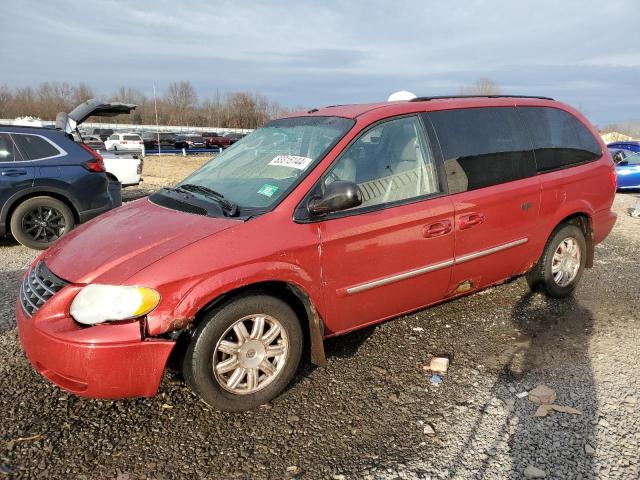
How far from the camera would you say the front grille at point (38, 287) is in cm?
283

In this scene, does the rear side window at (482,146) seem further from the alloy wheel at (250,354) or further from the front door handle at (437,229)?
the alloy wheel at (250,354)

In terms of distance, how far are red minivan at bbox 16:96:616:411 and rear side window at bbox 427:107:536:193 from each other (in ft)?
0.04

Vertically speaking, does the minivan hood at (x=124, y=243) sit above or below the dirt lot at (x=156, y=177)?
above

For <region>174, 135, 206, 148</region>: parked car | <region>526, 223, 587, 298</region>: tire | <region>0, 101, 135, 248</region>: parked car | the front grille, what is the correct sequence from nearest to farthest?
the front grille → <region>526, 223, 587, 298</region>: tire → <region>0, 101, 135, 248</region>: parked car → <region>174, 135, 206, 148</region>: parked car

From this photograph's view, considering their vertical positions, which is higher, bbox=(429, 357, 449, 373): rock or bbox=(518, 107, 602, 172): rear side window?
bbox=(518, 107, 602, 172): rear side window

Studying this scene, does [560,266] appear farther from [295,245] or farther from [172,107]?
[172,107]

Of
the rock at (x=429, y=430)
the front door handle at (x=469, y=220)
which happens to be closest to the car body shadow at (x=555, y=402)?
the rock at (x=429, y=430)

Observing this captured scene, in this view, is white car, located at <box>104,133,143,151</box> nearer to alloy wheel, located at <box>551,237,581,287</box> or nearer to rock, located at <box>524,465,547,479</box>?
alloy wheel, located at <box>551,237,581,287</box>

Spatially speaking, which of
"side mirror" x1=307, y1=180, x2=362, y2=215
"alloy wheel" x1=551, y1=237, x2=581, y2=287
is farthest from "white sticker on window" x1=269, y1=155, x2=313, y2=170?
"alloy wheel" x1=551, y1=237, x2=581, y2=287

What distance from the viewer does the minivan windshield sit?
3248 mm

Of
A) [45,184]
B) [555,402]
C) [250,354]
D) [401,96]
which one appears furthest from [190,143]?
[555,402]

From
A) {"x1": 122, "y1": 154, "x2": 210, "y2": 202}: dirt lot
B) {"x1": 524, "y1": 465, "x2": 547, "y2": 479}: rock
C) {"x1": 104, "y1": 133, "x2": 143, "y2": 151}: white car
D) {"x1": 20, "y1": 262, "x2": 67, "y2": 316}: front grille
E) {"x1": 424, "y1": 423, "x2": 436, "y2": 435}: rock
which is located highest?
{"x1": 104, "y1": 133, "x2": 143, "y2": 151}: white car

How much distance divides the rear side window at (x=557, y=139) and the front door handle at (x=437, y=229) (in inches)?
51.2

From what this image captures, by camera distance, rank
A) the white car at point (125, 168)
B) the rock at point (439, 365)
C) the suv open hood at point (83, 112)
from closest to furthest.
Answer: the rock at point (439, 365)
the suv open hood at point (83, 112)
the white car at point (125, 168)
